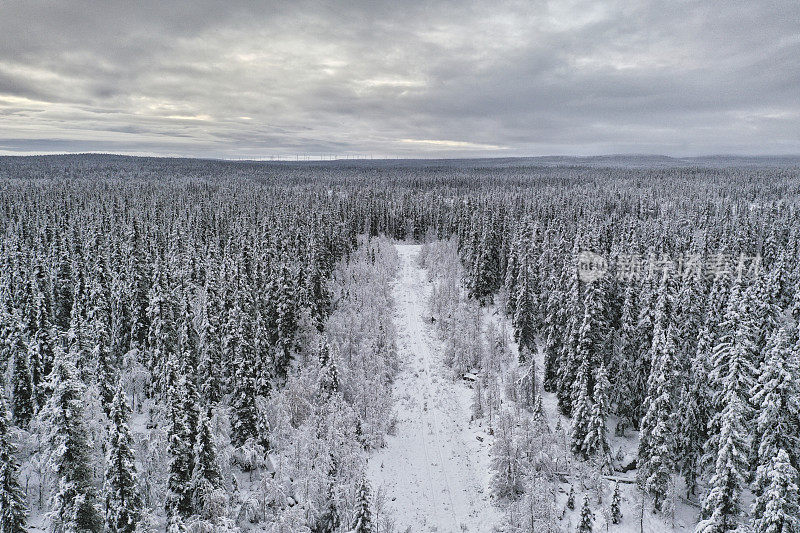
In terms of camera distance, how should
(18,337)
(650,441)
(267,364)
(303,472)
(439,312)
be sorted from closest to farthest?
(650,441), (303,472), (18,337), (267,364), (439,312)

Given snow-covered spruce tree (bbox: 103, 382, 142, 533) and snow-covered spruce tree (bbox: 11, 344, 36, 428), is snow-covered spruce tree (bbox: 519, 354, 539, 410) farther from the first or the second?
snow-covered spruce tree (bbox: 11, 344, 36, 428)

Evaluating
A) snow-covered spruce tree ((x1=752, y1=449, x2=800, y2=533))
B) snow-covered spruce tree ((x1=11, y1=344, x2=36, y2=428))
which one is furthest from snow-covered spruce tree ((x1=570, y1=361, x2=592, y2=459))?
snow-covered spruce tree ((x1=11, y1=344, x2=36, y2=428))

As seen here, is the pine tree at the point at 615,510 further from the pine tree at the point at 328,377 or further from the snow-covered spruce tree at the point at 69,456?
the snow-covered spruce tree at the point at 69,456

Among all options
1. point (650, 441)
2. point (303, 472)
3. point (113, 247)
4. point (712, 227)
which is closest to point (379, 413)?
point (303, 472)

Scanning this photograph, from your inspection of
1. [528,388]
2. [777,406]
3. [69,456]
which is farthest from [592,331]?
[69,456]

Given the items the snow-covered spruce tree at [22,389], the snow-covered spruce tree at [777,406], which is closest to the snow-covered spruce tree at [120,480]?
the snow-covered spruce tree at [22,389]

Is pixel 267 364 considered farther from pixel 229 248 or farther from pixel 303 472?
pixel 229 248
